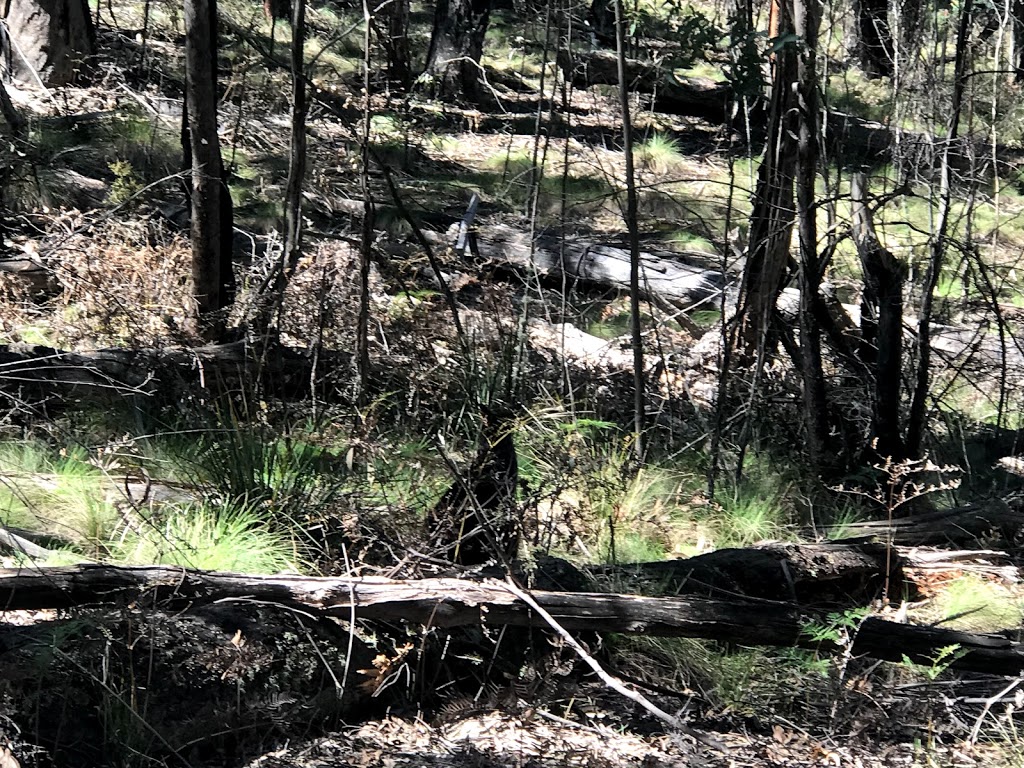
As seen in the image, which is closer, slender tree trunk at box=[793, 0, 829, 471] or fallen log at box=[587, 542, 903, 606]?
fallen log at box=[587, 542, 903, 606]

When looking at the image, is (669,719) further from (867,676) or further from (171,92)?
(171,92)

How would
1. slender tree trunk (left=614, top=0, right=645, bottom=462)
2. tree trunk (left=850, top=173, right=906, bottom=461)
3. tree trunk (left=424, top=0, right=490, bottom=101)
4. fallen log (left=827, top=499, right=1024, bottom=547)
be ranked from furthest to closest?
tree trunk (left=424, top=0, right=490, bottom=101), tree trunk (left=850, top=173, right=906, bottom=461), slender tree trunk (left=614, top=0, right=645, bottom=462), fallen log (left=827, top=499, right=1024, bottom=547)

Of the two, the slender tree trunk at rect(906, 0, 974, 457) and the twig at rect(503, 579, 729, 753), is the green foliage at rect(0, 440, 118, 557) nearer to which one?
the twig at rect(503, 579, 729, 753)

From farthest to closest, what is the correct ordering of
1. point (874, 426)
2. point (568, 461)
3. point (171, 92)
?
point (171, 92)
point (874, 426)
point (568, 461)

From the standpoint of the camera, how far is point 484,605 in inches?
137

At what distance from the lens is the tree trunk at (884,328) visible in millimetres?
5344

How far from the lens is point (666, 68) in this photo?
16.3 feet

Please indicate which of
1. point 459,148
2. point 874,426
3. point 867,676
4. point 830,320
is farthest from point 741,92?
point 459,148

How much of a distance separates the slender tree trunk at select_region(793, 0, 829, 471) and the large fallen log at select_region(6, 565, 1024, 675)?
188 centimetres

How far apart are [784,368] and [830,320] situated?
68cm

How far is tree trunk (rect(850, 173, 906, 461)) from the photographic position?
5.34 meters

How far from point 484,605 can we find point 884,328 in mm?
3046

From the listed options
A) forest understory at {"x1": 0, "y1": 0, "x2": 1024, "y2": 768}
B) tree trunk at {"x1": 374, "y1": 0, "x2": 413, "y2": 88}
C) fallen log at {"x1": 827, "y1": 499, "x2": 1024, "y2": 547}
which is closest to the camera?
forest understory at {"x1": 0, "y1": 0, "x2": 1024, "y2": 768}

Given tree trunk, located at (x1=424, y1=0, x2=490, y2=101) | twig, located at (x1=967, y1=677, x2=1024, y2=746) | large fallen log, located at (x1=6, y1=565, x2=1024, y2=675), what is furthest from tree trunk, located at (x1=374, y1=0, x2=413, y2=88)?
twig, located at (x1=967, y1=677, x2=1024, y2=746)
